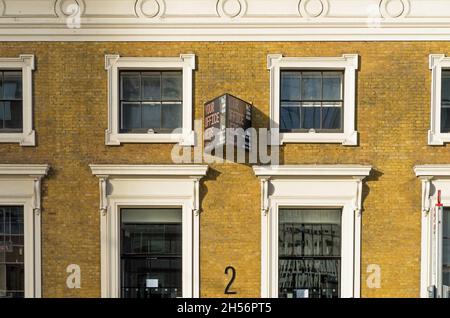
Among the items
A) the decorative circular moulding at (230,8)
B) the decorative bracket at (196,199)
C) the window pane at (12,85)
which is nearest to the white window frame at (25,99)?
the window pane at (12,85)

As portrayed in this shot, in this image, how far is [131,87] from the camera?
6777 millimetres

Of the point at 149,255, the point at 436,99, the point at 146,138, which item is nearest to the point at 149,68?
the point at 146,138

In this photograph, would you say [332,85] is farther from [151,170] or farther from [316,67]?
[151,170]

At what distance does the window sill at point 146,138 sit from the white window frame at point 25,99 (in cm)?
114

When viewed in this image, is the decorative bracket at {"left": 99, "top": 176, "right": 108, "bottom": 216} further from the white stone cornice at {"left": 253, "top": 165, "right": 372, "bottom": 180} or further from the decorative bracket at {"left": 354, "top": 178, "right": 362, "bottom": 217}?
the decorative bracket at {"left": 354, "top": 178, "right": 362, "bottom": 217}

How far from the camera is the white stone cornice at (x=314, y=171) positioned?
21.5 ft

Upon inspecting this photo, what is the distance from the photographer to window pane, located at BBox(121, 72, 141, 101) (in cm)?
677

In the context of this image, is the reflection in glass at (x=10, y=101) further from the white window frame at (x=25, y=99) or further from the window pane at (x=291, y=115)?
the window pane at (x=291, y=115)

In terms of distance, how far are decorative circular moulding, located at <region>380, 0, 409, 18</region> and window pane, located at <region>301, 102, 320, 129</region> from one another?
1.64 metres

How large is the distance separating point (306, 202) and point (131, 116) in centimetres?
289

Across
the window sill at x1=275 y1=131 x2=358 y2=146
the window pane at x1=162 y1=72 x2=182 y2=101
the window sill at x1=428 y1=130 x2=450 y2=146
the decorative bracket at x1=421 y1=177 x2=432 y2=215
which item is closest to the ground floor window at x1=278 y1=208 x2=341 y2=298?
the window sill at x1=275 y1=131 x2=358 y2=146
